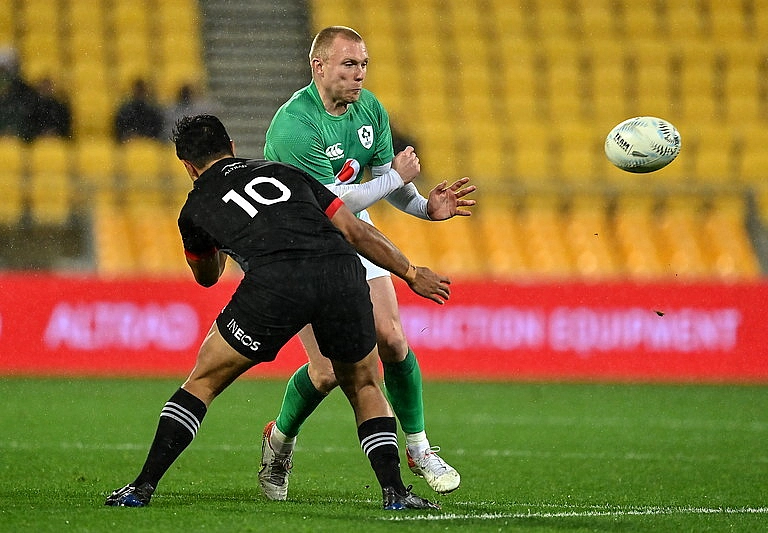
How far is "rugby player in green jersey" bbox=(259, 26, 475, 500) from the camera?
6.19 meters

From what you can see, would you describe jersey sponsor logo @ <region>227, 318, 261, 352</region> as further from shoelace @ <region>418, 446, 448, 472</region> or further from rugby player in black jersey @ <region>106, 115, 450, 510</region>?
shoelace @ <region>418, 446, 448, 472</region>

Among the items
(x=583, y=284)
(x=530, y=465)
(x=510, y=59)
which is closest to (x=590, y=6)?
(x=510, y=59)

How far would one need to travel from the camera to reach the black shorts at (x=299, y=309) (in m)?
5.30

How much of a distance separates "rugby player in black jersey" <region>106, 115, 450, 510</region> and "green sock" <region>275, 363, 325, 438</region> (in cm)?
79

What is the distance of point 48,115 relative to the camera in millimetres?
14281

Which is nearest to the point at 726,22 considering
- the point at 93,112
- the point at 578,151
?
the point at 578,151

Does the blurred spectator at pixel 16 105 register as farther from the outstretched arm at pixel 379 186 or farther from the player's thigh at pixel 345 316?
the player's thigh at pixel 345 316

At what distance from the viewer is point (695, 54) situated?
1827cm

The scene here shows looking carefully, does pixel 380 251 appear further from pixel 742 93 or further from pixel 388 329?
pixel 742 93

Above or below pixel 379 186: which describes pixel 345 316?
below

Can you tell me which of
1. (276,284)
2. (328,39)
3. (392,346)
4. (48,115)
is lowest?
(392,346)

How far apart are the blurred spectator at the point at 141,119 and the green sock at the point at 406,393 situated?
8716mm

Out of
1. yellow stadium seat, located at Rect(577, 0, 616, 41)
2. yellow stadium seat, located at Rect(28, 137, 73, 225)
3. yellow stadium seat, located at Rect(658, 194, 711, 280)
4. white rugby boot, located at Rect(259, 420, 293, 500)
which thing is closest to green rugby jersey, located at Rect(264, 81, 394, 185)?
white rugby boot, located at Rect(259, 420, 293, 500)

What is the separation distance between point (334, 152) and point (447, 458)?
2396mm
